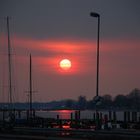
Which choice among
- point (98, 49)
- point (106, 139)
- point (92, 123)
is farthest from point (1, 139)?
point (92, 123)

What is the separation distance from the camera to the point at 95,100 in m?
48.1

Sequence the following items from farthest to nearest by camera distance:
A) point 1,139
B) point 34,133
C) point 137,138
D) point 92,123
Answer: point 92,123
point 34,133
point 1,139
point 137,138

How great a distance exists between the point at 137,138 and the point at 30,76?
41012mm

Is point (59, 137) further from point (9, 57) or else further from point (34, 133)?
point (9, 57)

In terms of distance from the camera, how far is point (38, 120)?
75.1m

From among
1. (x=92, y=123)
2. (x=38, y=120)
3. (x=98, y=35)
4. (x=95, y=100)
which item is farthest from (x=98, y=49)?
(x=38, y=120)

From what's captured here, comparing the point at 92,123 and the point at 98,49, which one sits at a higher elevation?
the point at 98,49

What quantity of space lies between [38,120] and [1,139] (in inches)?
1331

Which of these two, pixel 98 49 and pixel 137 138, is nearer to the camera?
pixel 137 138

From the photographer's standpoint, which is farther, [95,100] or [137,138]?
[95,100]

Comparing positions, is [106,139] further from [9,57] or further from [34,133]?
[9,57]

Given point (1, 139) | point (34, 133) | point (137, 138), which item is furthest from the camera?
point (34, 133)

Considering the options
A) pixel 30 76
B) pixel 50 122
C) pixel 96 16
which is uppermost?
pixel 96 16

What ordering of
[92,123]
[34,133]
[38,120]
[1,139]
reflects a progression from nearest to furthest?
[1,139]
[34,133]
[92,123]
[38,120]
